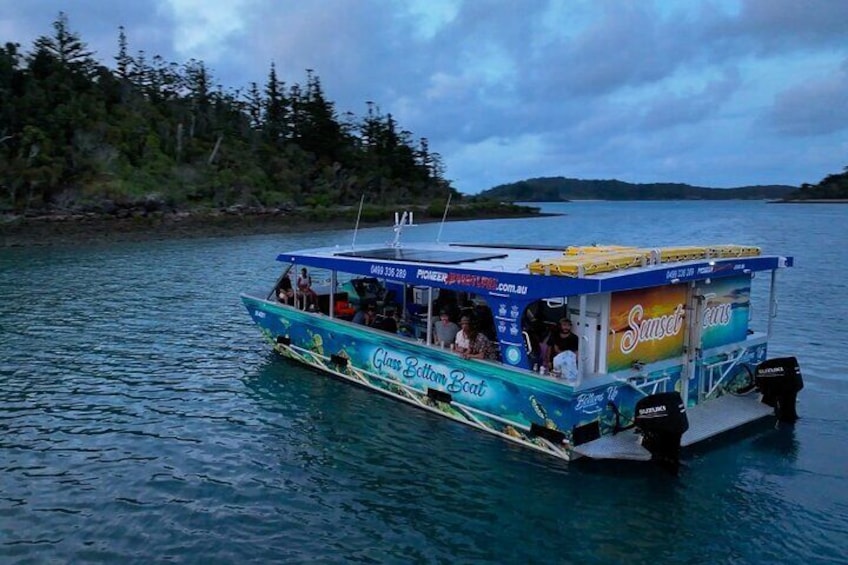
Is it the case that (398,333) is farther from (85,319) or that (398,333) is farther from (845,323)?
(845,323)

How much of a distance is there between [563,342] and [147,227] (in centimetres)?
5082

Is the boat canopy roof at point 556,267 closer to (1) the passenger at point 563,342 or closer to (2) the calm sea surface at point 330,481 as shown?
(1) the passenger at point 563,342

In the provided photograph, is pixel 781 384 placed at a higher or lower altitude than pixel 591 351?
lower

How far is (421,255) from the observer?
13758 mm

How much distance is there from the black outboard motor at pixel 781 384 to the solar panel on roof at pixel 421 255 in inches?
202

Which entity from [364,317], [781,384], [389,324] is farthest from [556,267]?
[364,317]

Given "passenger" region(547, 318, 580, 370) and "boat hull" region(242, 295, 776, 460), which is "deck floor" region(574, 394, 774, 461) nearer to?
"boat hull" region(242, 295, 776, 460)

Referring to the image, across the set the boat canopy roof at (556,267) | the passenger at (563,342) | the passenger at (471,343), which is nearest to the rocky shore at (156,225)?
the boat canopy roof at (556,267)

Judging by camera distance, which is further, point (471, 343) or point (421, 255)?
point (421, 255)

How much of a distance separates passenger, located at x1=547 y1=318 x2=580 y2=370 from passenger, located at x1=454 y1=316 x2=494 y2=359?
1085 mm

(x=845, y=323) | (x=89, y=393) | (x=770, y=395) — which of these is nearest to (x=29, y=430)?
(x=89, y=393)

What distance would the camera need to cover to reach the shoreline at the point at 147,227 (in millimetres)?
47562

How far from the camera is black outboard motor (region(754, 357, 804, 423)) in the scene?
1170 cm

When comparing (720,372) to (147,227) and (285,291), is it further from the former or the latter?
(147,227)
